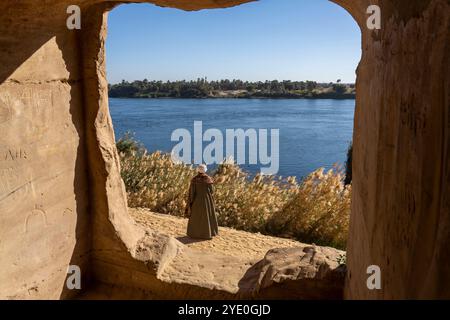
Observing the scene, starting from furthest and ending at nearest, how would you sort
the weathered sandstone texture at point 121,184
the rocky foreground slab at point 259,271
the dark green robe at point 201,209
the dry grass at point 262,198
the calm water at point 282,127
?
the calm water at point 282,127, the dry grass at point 262,198, the dark green robe at point 201,209, the rocky foreground slab at point 259,271, the weathered sandstone texture at point 121,184

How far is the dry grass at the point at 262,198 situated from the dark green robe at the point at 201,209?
115cm

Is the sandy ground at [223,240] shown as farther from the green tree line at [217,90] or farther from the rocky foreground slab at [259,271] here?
the green tree line at [217,90]

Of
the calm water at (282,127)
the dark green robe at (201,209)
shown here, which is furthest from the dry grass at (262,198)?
the calm water at (282,127)

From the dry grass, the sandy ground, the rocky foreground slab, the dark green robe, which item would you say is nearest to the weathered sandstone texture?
the rocky foreground slab

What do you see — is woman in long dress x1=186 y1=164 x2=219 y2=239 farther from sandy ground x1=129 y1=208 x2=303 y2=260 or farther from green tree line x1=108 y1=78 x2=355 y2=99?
green tree line x1=108 y1=78 x2=355 y2=99

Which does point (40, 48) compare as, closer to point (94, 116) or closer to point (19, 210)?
point (94, 116)

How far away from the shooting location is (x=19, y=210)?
142 inches

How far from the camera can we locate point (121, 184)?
186 inches

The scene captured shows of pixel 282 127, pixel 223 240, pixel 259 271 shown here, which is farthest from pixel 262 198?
pixel 282 127

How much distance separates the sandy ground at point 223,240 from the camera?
21.7 feet

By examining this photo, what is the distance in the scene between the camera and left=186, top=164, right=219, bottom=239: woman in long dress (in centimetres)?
710

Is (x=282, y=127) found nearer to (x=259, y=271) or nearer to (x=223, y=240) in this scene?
Result: (x=223, y=240)

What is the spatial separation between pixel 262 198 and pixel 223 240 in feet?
5.00
